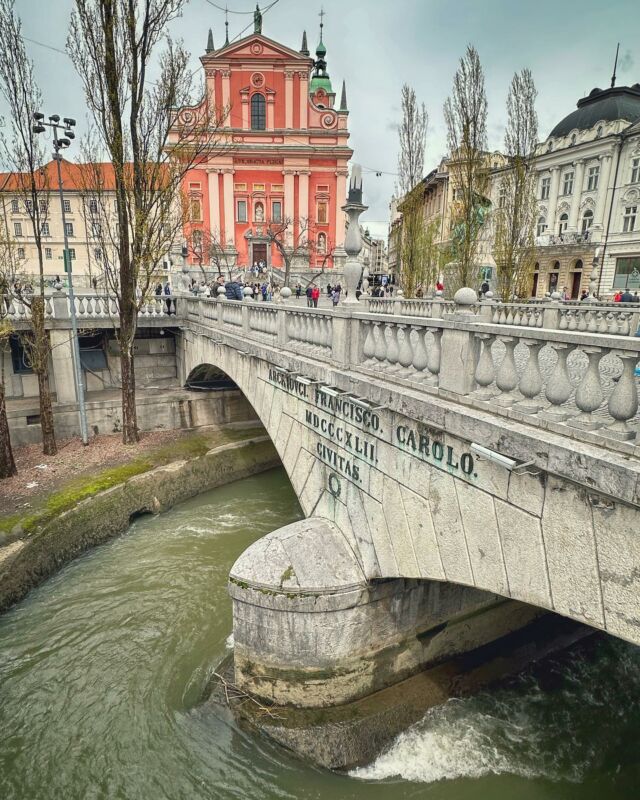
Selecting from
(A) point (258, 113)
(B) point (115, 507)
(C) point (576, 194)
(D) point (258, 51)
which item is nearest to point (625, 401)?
(B) point (115, 507)

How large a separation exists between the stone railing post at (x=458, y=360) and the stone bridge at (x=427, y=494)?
0.01m

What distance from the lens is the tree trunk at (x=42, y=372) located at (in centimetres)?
1277

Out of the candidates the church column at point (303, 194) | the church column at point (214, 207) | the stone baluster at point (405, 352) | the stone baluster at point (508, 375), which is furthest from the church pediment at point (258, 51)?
the stone baluster at point (508, 375)

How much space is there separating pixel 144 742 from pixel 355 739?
2705mm

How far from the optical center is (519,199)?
58.0 feet

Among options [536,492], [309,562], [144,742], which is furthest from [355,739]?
[536,492]

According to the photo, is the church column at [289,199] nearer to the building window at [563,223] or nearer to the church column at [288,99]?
the church column at [288,99]

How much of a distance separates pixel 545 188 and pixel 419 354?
44046mm

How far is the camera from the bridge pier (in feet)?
20.5

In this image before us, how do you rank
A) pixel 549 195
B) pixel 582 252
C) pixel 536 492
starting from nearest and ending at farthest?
pixel 536 492
pixel 582 252
pixel 549 195

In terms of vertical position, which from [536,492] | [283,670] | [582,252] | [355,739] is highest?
[582,252]

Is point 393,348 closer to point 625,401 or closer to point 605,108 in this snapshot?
point 625,401

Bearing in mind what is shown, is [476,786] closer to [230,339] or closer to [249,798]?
[249,798]

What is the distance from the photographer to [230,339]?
1130cm
